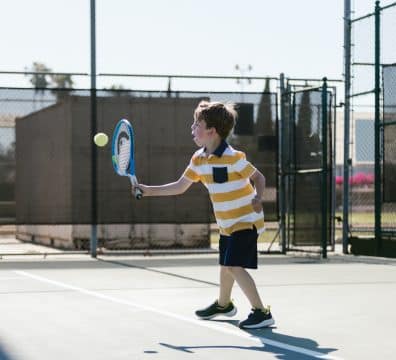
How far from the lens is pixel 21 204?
14.7 metres

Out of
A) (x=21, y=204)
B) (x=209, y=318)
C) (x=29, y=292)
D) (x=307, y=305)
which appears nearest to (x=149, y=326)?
(x=209, y=318)

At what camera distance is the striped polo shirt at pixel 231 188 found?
6949 mm

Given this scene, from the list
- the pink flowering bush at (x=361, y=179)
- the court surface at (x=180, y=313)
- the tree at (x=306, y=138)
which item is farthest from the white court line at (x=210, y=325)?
the pink flowering bush at (x=361, y=179)

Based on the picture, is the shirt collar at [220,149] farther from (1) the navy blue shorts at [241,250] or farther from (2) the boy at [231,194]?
(1) the navy blue shorts at [241,250]

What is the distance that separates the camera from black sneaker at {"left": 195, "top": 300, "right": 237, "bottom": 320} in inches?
289

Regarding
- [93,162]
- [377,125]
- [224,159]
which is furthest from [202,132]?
[377,125]

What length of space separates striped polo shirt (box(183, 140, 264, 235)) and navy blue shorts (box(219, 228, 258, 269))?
0.05 metres

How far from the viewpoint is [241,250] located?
696 centimetres

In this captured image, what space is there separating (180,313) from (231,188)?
140 cm

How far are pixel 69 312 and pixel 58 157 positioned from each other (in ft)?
24.8

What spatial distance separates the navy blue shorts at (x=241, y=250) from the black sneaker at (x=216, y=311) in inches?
18.2

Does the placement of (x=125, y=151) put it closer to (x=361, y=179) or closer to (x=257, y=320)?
(x=257, y=320)

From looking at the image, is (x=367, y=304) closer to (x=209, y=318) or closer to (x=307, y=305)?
(x=307, y=305)

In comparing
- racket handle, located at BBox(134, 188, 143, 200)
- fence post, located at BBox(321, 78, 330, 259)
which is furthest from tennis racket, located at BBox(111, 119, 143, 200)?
fence post, located at BBox(321, 78, 330, 259)
